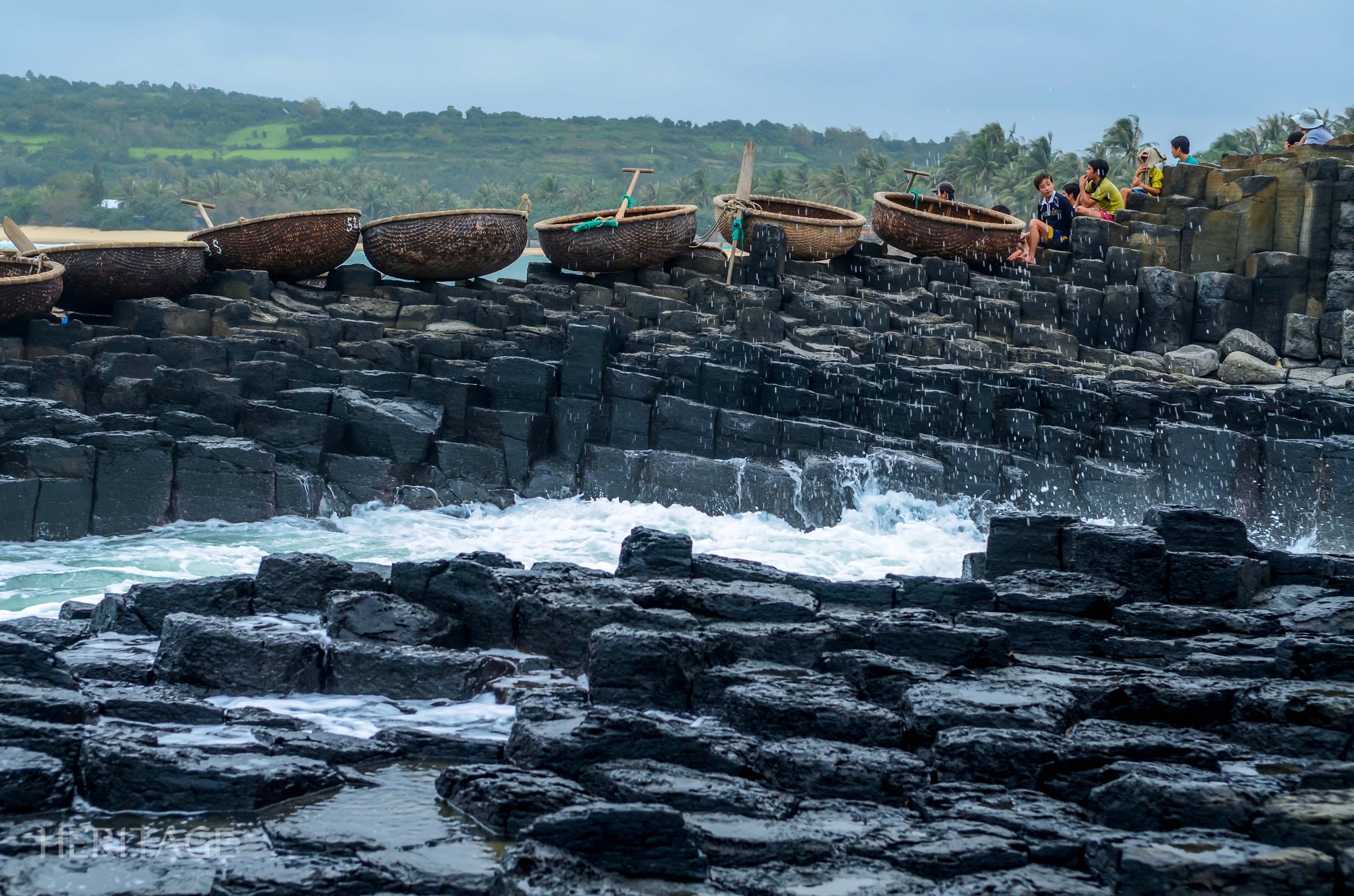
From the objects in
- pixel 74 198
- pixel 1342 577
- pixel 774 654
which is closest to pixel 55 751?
pixel 774 654

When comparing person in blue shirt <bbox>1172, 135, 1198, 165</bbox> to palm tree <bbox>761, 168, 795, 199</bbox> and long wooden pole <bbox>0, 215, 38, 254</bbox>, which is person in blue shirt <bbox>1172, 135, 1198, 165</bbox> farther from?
palm tree <bbox>761, 168, 795, 199</bbox>

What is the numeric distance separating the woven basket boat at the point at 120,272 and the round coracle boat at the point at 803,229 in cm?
636

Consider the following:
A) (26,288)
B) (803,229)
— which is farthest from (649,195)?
(26,288)

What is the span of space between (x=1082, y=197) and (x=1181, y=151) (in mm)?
1643

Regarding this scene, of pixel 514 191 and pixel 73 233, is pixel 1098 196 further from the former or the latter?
pixel 514 191

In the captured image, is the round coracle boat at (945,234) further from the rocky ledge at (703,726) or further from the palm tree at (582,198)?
the palm tree at (582,198)

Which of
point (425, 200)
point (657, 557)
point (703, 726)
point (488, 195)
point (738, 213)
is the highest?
point (488, 195)

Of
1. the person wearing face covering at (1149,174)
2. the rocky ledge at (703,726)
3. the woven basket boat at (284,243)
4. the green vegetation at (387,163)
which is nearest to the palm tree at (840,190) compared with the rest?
the green vegetation at (387,163)

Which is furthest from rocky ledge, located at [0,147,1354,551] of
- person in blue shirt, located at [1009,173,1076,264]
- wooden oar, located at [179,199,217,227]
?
person in blue shirt, located at [1009,173,1076,264]

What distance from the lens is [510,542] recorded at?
1113cm

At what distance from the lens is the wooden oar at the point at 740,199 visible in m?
15.4

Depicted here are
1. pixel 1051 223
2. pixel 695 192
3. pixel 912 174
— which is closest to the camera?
pixel 1051 223

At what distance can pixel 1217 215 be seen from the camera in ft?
55.5

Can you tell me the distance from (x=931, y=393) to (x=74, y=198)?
125 ft
